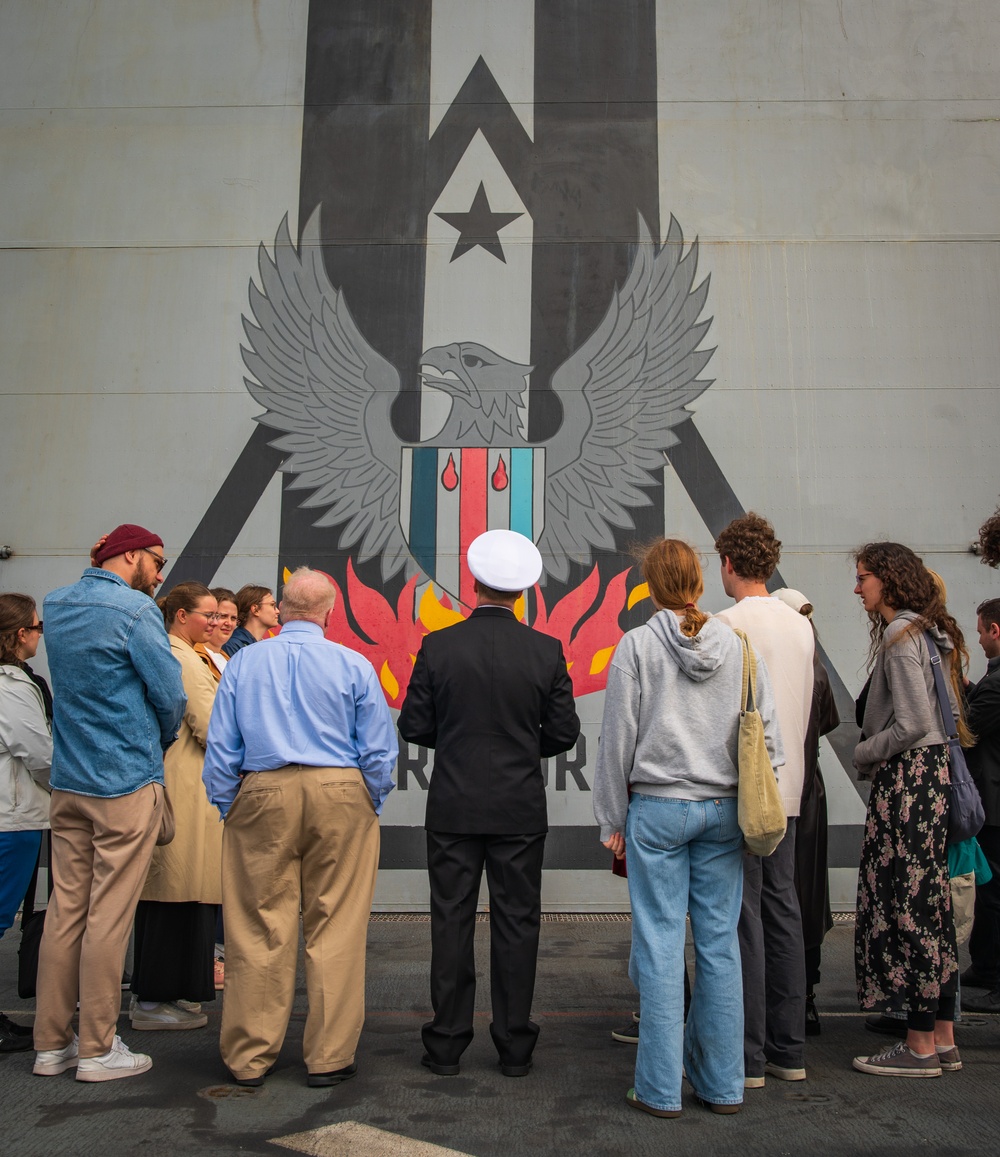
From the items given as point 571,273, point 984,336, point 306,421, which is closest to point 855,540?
point 984,336

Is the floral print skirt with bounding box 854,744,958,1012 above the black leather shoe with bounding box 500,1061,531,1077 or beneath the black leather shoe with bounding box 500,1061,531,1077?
above

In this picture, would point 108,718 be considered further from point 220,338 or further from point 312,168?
point 312,168

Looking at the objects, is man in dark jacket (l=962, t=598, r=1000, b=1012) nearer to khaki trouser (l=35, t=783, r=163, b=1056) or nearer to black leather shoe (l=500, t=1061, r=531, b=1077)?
black leather shoe (l=500, t=1061, r=531, b=1077)

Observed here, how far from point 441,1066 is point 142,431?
4213 mm

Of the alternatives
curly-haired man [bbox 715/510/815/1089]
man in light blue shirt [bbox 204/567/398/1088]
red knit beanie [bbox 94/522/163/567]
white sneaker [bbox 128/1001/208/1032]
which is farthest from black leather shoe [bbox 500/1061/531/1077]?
red knit beanie [bbox 94/522/163/567]

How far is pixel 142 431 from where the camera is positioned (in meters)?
5.96

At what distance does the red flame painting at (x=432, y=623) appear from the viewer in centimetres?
574

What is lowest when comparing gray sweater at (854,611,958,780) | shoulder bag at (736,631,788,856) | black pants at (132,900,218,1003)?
black pants at (132,900,218,1003)

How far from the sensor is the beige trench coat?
3.54 m

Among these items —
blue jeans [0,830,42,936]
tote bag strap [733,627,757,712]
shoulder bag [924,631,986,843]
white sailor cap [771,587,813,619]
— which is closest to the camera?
tote bag strap [733,627,757,712]

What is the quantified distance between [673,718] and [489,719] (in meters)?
0.63

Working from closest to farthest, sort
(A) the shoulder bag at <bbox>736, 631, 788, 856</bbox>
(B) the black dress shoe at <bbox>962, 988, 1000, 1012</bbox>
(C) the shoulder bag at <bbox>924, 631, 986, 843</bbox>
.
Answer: (A) the shoulder bag at <bbox>736, 631, 788, 856</bbox> → (C) the shoulder bag at <bbox>924, 631, 986, 843</bbox> → (B) the black dress shoe at <bbox>962, 988, 1000, 1012</bbox>

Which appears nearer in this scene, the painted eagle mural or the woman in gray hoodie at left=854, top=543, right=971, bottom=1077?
the woman in gray hoodie at left=854, top=543, right=971, bottom=1077

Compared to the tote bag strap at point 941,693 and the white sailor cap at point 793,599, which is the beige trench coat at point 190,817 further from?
the tote bag strap at point 941,693
